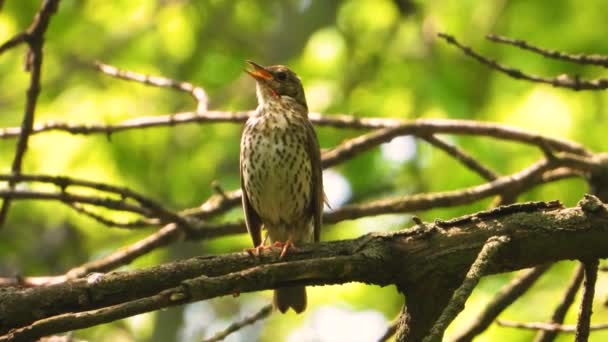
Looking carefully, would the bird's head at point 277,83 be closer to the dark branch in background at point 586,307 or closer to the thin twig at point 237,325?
the thin twig at point 237,325

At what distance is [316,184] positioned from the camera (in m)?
5.89

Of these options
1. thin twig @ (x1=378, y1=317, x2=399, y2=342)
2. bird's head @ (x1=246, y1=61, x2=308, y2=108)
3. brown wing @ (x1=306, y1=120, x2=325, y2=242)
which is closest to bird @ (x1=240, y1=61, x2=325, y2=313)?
brown wing @ (x1=306, y1=120, x2=325, y2=242)

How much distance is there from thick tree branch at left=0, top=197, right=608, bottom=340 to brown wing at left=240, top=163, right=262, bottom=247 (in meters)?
2.50

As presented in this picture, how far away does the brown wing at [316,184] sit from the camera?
584 cm

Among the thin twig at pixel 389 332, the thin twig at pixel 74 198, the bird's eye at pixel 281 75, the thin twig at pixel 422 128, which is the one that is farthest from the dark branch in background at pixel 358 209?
the bird's eye at pixel 281 75

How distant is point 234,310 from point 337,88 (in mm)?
5123

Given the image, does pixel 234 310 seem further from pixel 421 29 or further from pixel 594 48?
pixel 594 48

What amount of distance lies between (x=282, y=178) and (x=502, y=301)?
6.06 feet

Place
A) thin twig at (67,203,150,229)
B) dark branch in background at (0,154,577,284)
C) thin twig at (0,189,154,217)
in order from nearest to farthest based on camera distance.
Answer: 1. thin twig at (0,189,154,217)
2. thin twig at (67,203,150,229)
3. dark branch in background at (0,154,577,284)

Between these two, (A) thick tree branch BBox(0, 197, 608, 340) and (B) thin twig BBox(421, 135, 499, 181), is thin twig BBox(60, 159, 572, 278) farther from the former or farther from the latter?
(A) thick tree branch BBox(0, 197, 608, 340)

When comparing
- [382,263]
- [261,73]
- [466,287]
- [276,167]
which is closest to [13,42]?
[276,167]

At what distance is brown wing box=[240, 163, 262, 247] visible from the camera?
5942mm

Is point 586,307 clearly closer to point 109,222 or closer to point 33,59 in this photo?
point 109,222

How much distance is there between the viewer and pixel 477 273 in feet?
9.41
